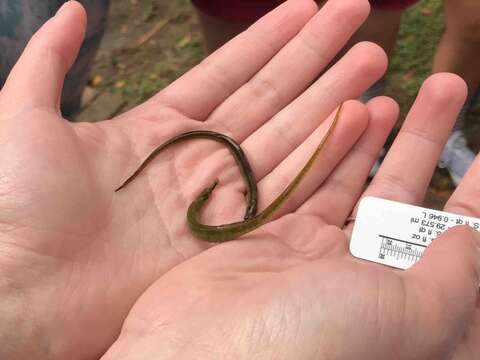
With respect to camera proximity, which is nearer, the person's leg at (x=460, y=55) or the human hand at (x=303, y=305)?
the human hand at (x=303, y=305)

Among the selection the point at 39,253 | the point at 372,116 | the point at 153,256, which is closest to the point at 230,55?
the point at 372,116

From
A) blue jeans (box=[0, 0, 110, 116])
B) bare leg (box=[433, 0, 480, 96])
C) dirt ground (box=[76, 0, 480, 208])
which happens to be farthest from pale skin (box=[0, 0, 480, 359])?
dirt ground (box=[76, 0, 480, 208])

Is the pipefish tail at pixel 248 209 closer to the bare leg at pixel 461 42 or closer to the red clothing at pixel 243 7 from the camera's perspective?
the red clothing at pixel 243 7

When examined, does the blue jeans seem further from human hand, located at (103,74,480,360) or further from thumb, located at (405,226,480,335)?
thumb, located at (405,226,480,335)

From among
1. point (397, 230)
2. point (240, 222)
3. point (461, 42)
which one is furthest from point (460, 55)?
point (240, 222)

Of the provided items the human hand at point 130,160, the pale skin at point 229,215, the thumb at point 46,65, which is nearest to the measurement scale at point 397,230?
→ the pale skin at point 229,215

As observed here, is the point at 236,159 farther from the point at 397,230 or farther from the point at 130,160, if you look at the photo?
the point at 397,230
